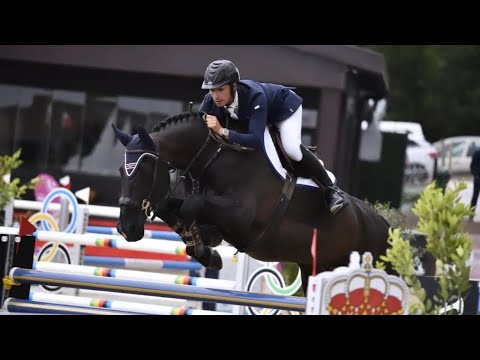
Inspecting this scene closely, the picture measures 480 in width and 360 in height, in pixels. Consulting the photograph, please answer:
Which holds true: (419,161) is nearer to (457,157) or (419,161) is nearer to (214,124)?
(457,157)

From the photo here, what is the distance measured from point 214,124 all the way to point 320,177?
2.62ft

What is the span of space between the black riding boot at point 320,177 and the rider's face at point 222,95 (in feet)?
1.92

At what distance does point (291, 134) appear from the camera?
16.8ft

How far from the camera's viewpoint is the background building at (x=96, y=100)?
1209cm

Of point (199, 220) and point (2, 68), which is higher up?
point (2, 68)

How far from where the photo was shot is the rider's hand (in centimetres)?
481

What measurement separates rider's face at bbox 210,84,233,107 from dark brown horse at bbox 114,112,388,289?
16 centimetres

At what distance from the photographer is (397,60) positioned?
27094mm

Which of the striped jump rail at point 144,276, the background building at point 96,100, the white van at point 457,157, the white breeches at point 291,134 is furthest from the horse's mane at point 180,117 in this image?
the background building at point 96,100

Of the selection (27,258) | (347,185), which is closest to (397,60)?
(347,185)

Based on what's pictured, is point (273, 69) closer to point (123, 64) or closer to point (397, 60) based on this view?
→ point (123, 64)

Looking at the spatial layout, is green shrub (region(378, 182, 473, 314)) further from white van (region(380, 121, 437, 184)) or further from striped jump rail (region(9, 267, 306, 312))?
white van (region(380, 121, 437, 184))

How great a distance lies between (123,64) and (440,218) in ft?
28.5

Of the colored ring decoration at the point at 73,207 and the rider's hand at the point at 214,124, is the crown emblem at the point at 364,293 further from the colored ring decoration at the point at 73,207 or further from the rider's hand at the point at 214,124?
the colored ring decoration at the point at 73,207
